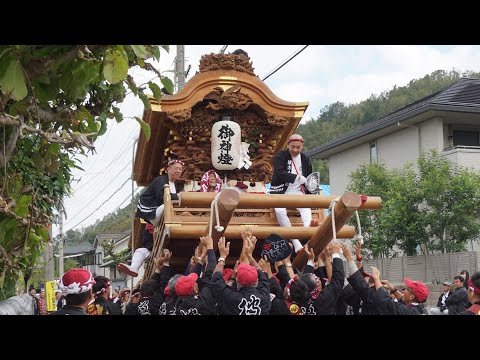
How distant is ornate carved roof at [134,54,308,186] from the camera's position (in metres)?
7.45

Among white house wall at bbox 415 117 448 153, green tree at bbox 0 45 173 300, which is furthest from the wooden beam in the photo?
white house wall at bbox 415 117 448 153

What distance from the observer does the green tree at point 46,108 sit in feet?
8.87

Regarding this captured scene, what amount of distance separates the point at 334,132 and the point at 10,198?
3059 cm

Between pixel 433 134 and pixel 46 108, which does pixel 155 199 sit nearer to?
pixel 46 108

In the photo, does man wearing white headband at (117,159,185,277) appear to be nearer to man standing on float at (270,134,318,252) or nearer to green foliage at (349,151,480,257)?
man standing on float at (270,134,318,252)

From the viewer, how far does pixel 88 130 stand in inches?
135

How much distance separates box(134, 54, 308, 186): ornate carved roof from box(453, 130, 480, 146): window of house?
12.0 meters

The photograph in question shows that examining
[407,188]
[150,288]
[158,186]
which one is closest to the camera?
[150,288]

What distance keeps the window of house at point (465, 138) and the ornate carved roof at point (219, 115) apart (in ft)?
39.2

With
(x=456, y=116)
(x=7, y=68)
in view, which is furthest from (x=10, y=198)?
(x=456, y=116)

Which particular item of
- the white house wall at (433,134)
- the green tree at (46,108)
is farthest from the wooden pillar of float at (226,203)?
the white house wall at (433,134)

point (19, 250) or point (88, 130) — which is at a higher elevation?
point (88, 130)

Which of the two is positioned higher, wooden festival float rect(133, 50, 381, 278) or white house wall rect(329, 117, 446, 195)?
white house wall rect(329, 117, 446, 195)
